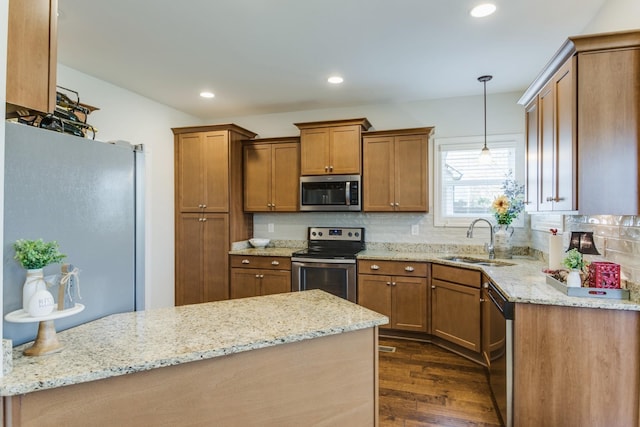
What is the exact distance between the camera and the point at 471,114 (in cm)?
392

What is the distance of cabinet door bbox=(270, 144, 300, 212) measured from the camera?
427 cm

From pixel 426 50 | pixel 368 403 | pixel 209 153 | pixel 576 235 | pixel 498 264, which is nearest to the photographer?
pixel 368 403

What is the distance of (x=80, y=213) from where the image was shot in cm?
137

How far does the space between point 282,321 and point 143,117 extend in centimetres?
341

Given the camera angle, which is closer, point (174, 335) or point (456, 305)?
point (174, 335)

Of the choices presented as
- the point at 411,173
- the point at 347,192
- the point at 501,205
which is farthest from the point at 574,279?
the point at 347,192

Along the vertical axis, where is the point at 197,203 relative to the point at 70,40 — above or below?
below

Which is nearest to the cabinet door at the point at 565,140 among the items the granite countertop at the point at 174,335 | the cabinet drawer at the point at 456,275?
the cabinet drawer at the point at 456,275

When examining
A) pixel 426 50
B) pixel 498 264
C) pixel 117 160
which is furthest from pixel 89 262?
pixel 498 264

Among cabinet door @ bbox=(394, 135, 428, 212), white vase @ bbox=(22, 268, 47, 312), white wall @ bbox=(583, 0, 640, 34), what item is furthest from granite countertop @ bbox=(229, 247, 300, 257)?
white wall @ bbox=(583, 0, 640, 34)

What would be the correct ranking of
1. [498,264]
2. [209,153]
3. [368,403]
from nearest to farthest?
[368,403] < [498,264] < [209,153]

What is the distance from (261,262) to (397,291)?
1.58 m

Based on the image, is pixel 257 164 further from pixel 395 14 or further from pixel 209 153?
pixel 395 14

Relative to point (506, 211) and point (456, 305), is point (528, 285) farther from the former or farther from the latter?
point (506, 211)
